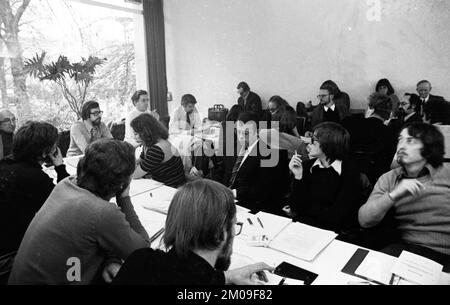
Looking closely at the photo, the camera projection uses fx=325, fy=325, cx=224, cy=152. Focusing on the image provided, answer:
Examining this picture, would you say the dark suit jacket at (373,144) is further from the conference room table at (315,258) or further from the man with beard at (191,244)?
the man with beard at (191,244)

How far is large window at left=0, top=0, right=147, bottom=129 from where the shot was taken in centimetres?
523

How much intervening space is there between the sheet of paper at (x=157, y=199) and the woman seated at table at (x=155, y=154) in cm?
19

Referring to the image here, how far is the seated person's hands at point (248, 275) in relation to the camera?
1.23 m

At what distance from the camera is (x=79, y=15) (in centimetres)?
595

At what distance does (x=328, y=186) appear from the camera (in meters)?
2.16

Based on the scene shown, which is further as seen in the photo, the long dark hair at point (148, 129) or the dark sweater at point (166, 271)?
the long dark hair at point (148, 129)

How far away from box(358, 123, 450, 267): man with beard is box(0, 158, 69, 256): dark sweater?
6.12 feet

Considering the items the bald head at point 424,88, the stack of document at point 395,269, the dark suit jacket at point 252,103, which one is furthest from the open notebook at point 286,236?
the dark suit jacket at point 252,103

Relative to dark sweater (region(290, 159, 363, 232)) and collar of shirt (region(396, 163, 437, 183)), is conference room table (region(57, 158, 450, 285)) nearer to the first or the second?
dark sweater (region(290, 159, 363, 232))

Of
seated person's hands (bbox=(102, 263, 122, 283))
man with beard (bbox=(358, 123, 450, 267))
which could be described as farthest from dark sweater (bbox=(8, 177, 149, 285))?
man with beard (bbox=(358, 123, 450, 267))
